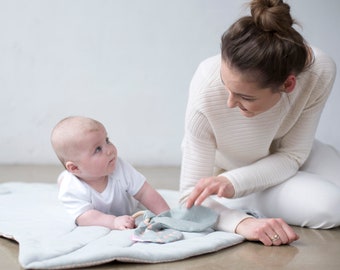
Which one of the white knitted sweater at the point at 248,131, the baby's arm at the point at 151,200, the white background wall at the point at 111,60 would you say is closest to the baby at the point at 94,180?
the baby's arm at the point at 151,200

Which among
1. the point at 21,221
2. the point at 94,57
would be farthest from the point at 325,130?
the point at 21,221

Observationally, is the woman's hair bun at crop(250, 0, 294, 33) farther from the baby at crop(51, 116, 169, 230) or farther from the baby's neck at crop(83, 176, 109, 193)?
the baby's neck at crop(83, 176, 109, 193)

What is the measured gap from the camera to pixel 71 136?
198 centimetres

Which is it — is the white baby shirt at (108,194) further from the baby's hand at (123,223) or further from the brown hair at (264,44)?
the brown hair at (264,44)

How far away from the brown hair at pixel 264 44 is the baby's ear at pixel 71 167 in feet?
2.00

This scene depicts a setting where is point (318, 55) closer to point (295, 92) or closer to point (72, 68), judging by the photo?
point (295, 92)

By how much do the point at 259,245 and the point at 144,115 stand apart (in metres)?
1.76

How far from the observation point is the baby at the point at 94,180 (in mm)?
1979

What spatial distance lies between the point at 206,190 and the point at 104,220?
1.19 ft

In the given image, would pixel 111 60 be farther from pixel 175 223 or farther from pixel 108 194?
A: pixel 175 223

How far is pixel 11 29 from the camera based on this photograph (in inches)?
131

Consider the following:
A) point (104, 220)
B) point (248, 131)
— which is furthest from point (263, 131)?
point (104, 220)

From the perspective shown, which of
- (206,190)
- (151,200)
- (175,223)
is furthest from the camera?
(151,200)

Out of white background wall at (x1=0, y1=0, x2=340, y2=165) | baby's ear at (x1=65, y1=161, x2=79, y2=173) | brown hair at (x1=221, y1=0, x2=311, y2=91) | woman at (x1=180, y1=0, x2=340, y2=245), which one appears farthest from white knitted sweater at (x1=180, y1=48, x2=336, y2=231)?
white background wall at (x1=0, y1=0, x2=340, y2=165)
